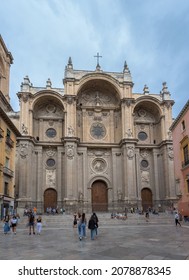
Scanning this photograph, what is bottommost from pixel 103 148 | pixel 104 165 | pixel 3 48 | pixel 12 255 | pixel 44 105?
pixel 12 255

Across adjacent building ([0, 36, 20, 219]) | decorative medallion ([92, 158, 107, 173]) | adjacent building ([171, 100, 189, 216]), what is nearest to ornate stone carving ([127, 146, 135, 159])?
decorative medallion ([92, 158, 107, 173])

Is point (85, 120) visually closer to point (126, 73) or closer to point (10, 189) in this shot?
point (126, 73)

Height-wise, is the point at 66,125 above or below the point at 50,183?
above

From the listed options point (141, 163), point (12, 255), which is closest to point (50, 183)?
point (141, 163)

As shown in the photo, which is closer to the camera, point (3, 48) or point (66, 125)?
point (3, 48)

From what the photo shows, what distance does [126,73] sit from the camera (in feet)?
139

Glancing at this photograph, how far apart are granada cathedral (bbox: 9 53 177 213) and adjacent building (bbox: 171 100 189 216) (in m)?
10.2

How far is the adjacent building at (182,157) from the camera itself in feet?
83.6

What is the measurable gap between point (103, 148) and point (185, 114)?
16.9 m

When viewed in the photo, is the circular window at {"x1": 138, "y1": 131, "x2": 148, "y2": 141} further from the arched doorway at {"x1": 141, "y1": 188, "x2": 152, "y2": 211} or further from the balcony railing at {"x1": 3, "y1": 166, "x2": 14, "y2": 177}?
the balcony railing at {"x1": 3, "y1": 166, "x2": 14, "y2": 177}

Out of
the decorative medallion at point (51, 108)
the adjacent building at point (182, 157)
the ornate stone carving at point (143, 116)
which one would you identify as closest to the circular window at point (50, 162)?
the decorative medallion at point (51, 108)

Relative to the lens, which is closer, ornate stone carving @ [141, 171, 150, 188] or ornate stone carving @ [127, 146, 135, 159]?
ornate stone carving @ [127, 146, 135, 159]

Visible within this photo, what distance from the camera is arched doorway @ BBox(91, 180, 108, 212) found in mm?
38406

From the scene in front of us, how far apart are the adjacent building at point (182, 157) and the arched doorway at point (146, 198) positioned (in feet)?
39.9
